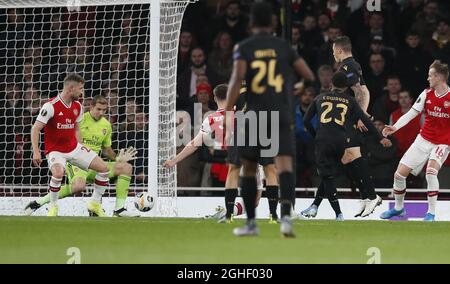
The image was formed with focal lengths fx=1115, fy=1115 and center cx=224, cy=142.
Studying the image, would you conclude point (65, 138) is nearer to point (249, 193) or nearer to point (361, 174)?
point (361, 174)

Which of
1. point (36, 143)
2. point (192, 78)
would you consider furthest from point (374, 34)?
point (36, 143)

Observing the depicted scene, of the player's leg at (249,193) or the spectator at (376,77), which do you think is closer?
the player's leg at (249,193)

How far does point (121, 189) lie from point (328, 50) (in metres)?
5.22

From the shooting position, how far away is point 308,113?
1477 centimetres

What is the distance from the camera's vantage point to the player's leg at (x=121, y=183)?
656 inches

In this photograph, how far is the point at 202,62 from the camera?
66.4ft

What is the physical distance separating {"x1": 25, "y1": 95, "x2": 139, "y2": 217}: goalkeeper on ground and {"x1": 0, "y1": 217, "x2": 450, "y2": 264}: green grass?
243 centimetres

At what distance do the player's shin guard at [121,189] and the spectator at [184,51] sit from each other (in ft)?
14.0

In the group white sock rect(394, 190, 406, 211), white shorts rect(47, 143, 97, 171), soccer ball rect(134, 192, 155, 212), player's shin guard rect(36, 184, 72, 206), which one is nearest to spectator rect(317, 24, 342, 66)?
white sock rect(394, 190, 406, 211)

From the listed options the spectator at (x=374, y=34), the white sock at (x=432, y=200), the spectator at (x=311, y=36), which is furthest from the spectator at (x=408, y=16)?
the white sock at (x=432, y=200)

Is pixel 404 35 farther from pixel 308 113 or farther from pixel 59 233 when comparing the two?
pixel 59 233

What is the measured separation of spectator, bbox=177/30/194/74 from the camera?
20.6 metres

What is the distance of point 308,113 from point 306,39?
5.74 metres

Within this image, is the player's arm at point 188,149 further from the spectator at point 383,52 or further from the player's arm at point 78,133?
the spectator at point 383,52
